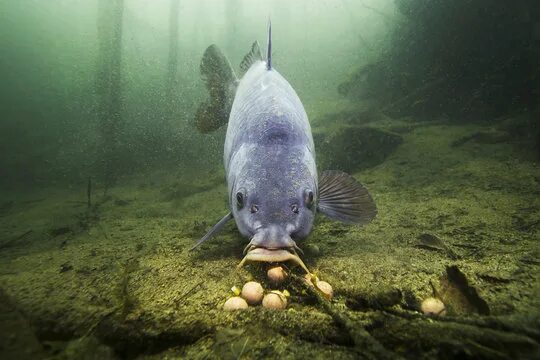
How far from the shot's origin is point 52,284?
7.56 ft

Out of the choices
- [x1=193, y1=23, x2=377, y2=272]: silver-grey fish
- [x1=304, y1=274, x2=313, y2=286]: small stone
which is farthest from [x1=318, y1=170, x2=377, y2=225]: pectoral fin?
[x1=304, y1=274, x2=313, y2=286]: small stone

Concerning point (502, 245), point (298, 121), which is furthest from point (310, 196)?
point (502, 245)

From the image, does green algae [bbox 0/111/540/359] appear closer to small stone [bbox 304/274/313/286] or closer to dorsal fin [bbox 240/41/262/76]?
small stone [bbox 304/274/313/286]

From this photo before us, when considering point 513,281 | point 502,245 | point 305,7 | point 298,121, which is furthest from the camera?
point 305,7

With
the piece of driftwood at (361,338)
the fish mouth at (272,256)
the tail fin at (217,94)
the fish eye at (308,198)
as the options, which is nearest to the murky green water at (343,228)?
the piece of driftwood at (361,338)

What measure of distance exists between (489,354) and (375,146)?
6.01 metres

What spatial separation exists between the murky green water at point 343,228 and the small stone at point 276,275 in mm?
61

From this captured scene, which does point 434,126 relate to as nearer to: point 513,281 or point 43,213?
point 513,281

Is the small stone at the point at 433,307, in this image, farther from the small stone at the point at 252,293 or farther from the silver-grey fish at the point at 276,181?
the small stone at the point at 252,293

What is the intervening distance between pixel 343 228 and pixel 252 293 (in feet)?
5.69

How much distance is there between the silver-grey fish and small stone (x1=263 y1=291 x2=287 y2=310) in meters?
0.25

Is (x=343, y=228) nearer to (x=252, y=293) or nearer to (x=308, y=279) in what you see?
(x=308, y=279)

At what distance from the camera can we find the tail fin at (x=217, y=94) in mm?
5012

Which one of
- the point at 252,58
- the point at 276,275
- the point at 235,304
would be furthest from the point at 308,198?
the point at 252,58
